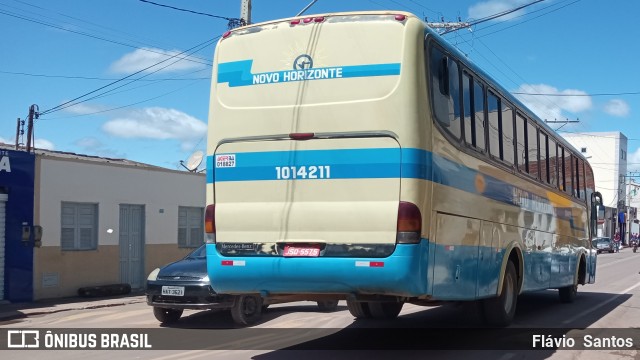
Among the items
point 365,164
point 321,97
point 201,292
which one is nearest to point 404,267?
point 365,164

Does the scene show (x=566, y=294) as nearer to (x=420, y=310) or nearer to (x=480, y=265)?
(x=420, y=310)

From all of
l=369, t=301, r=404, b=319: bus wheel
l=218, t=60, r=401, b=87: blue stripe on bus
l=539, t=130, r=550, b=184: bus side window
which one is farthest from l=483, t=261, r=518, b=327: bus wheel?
l=218, t=60, r=401, b=87: blue stripe on bus

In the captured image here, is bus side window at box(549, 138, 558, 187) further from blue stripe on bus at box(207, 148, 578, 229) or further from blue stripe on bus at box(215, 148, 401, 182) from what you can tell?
blue stripe on bus at box(215, 148, 401, 182)

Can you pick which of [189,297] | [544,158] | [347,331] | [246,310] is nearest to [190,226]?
[246,310]

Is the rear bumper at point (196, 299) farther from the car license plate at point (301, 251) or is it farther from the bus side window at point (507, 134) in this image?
the bus side window at point (507, 134)

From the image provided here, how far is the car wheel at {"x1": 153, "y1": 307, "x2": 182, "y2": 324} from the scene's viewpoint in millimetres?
12172

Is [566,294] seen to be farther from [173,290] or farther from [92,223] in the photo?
[92,223]

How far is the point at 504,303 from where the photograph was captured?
400 inches

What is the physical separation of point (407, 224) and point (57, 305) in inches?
474

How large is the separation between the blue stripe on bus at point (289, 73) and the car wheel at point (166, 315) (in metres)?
5.81

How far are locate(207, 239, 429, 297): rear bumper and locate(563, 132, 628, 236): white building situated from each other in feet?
270

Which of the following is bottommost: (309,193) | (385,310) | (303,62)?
(385,310)

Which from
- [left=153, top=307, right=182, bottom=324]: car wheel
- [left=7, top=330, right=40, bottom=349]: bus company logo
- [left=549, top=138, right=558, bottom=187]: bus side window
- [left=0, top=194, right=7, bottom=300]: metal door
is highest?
[left=549, top=138, right=558, bottom=187]: bus side window

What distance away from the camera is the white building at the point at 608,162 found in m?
82.8
